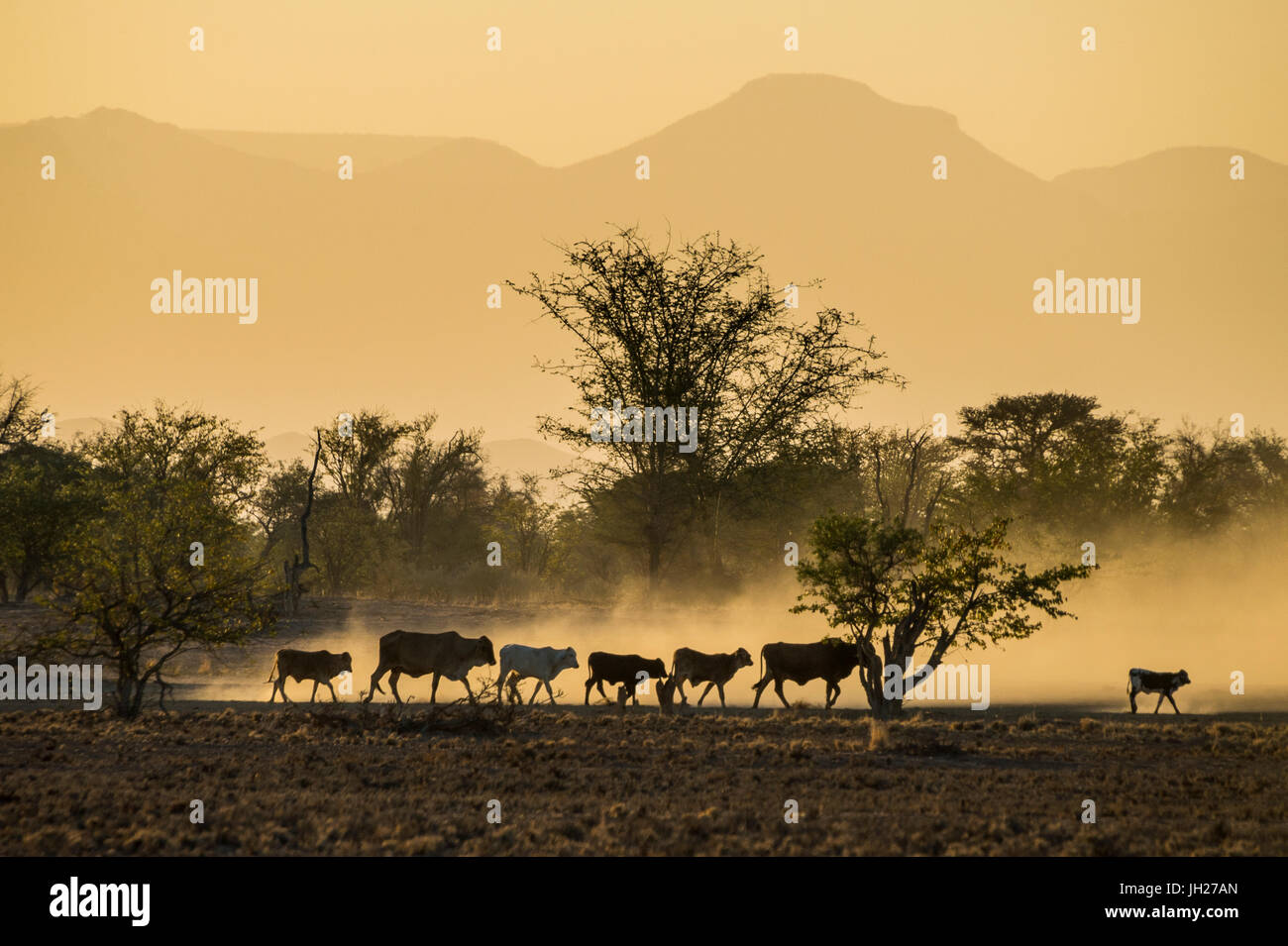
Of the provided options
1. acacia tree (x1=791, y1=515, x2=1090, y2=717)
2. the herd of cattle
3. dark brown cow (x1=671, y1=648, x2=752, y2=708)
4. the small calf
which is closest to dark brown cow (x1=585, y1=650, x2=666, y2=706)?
the herd of cattle

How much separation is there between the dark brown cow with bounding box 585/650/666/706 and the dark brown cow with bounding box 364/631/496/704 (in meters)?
2.34

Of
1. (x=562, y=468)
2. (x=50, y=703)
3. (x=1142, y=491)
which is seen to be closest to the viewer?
(x=50, y=703)

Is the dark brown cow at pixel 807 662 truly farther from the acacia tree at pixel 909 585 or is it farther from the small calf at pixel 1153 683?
the small calf at pixel 1153 683

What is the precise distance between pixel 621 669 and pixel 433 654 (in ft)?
13.6

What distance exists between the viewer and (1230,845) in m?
12.5

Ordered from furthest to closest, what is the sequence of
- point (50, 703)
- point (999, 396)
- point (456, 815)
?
point (999, 396) → point (50, 703) → point (456, 815)

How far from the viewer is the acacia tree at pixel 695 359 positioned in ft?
139

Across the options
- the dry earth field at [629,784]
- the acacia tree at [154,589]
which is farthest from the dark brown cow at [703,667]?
the acacia tree at [154,589]

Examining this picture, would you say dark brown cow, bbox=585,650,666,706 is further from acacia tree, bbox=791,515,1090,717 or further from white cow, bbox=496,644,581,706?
acacia tree, bbox=791,515,1090,717

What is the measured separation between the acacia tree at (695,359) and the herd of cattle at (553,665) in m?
15.6

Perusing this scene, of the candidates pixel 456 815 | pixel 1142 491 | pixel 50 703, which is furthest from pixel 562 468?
pixel 1142 491
